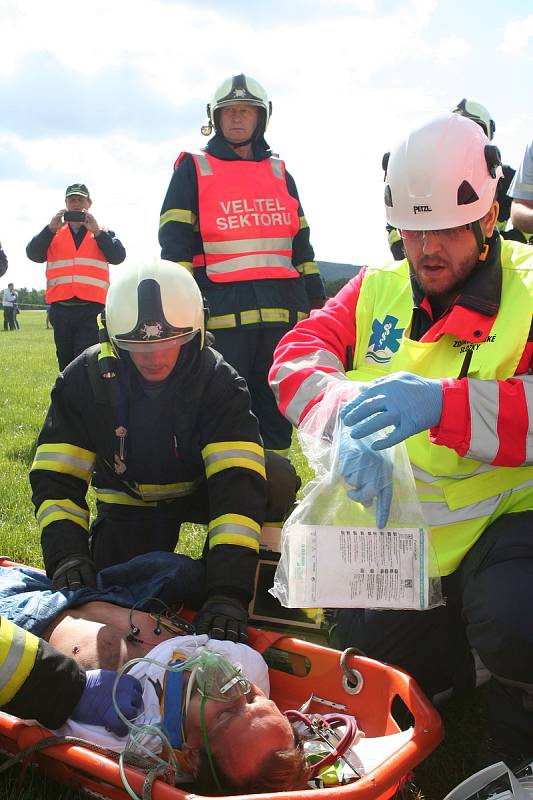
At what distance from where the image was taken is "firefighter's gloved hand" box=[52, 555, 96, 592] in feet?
10.5

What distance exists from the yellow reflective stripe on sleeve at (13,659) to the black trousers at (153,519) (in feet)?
4.24

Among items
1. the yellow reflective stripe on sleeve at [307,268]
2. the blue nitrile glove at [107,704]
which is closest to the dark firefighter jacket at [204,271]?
the yellow reflective stripe on sleeve at [307,268]

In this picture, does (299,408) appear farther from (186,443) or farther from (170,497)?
(170,497)

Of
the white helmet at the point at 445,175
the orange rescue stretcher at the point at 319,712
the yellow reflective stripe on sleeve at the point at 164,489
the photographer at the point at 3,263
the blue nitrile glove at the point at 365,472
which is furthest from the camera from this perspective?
the photographer at the point at 3,263

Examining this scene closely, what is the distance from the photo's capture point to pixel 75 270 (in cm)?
812

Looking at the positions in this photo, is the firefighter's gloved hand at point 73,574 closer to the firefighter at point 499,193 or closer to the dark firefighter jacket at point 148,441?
the dark firefighter jacket at point 148,441

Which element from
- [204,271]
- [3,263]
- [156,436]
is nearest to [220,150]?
[204,271]

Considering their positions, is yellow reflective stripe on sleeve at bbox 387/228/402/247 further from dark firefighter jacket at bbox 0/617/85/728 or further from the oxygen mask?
dark firefighter jacket at bbox 0/617/85/728

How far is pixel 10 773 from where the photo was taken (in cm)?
258

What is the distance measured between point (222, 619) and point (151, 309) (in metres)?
1.24

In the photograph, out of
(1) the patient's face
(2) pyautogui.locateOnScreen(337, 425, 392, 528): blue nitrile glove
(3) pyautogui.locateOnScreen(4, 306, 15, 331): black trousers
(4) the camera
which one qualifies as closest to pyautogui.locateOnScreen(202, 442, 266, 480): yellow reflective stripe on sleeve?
(2) pyautogui.locateOnScreen(337, 425, 392, 528): blue nitrile glove

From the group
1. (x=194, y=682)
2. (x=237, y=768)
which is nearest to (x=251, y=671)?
(x=194, y=682)

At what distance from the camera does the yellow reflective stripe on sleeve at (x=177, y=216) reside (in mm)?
5176

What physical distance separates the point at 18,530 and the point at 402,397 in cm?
292
